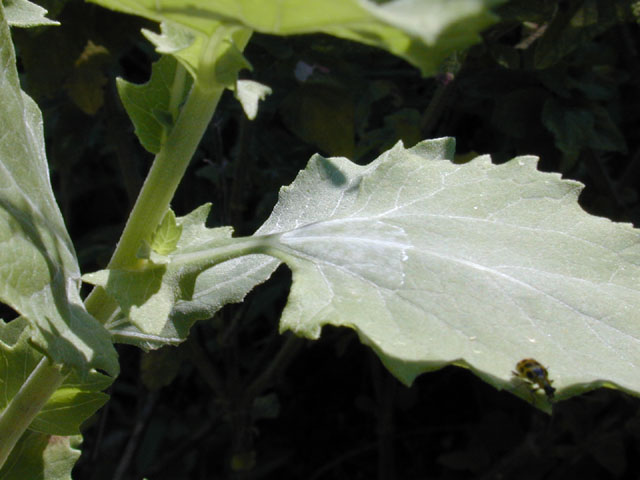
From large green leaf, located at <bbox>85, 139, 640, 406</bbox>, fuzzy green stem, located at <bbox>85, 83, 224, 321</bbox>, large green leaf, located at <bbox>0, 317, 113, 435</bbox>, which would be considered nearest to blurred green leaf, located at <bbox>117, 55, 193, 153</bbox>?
fuzzy green stem, located at <bbox>85, 83, 224, 321</bbox>

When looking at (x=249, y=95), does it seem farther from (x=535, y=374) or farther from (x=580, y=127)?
(x=580, y=127)

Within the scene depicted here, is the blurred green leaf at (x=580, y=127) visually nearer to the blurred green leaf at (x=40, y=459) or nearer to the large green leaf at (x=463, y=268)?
the large green leaf at (x=463, y=268)

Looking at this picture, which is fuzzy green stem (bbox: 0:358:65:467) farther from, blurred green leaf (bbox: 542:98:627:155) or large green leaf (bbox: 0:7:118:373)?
blurred green leaf (bbox: 542:98:627:155)

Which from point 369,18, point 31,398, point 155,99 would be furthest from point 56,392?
point 369,18

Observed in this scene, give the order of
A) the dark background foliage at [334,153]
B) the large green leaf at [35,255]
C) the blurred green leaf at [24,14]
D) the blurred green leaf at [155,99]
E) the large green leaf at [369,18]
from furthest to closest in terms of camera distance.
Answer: the dark background foliage at [334,153]
the blurred green leaf at [24,14]
the blurred green leaf at [155,99]
the large green leaf at [35,255]
the large green leaf at [369,18]

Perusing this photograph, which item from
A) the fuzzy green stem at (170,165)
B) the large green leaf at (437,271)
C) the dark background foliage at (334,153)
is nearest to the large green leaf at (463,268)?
the large green leaf at (437,271)

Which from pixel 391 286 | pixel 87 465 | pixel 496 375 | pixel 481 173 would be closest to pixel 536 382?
pixel 496 375
